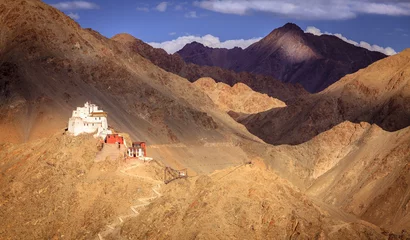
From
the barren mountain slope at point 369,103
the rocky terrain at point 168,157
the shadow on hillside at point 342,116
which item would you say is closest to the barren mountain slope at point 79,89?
the rocky terrain at point 168,157

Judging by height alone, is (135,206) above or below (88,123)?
below

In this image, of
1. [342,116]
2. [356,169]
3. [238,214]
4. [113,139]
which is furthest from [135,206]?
[342,116]

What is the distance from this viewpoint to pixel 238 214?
68.2 meters

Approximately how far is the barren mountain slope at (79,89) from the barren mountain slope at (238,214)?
45722mm

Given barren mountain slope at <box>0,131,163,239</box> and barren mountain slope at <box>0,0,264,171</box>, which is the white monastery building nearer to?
barren mountain slope at <box>0,131,163,239</box>

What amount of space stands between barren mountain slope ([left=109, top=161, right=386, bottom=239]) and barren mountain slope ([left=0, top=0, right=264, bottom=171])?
150 feet

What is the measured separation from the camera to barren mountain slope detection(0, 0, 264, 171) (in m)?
123

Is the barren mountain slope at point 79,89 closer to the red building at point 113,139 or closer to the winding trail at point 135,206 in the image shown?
the red building at point 113,139

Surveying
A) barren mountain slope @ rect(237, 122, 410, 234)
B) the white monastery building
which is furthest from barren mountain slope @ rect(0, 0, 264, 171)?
the white monastery building

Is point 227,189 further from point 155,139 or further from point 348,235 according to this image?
point 155,139

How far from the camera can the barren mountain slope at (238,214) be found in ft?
220

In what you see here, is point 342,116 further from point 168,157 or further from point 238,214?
point 238,214

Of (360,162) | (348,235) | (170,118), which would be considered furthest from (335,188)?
(348,235)

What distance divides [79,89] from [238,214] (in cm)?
7545
